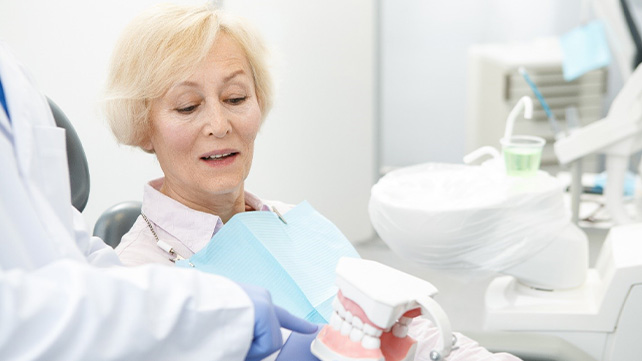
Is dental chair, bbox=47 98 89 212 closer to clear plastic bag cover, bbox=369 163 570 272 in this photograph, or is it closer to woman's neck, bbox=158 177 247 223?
woman's neck, bbox=158 177 247 223

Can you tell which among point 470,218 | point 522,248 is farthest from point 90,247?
point 522,248

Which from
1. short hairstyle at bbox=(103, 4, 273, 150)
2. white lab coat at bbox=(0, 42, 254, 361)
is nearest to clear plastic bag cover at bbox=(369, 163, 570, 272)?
short hairstyle at bbox=(103, 4, 273, 150)

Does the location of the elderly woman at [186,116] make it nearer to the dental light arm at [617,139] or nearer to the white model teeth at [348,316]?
the white model teeth at [348,316]

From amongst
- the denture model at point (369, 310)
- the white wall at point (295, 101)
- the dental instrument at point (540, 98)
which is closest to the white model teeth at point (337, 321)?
the denture model at point (369, 310)

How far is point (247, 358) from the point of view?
83 centimetres

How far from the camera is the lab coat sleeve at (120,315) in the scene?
2.15 ft

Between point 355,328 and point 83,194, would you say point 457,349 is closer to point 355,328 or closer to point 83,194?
point 355,328

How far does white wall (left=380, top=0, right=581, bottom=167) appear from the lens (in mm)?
3988

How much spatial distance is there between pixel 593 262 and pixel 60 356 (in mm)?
2668

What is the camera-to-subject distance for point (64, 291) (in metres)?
0.67

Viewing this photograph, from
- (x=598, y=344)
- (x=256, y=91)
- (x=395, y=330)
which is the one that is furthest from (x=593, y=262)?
(x=395, y=330)

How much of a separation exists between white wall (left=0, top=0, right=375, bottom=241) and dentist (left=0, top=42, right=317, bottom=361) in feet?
3.61

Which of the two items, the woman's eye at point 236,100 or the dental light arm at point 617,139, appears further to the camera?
the dental light arm at point 617,139

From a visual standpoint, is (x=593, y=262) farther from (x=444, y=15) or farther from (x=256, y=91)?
(x=256, y=91)
